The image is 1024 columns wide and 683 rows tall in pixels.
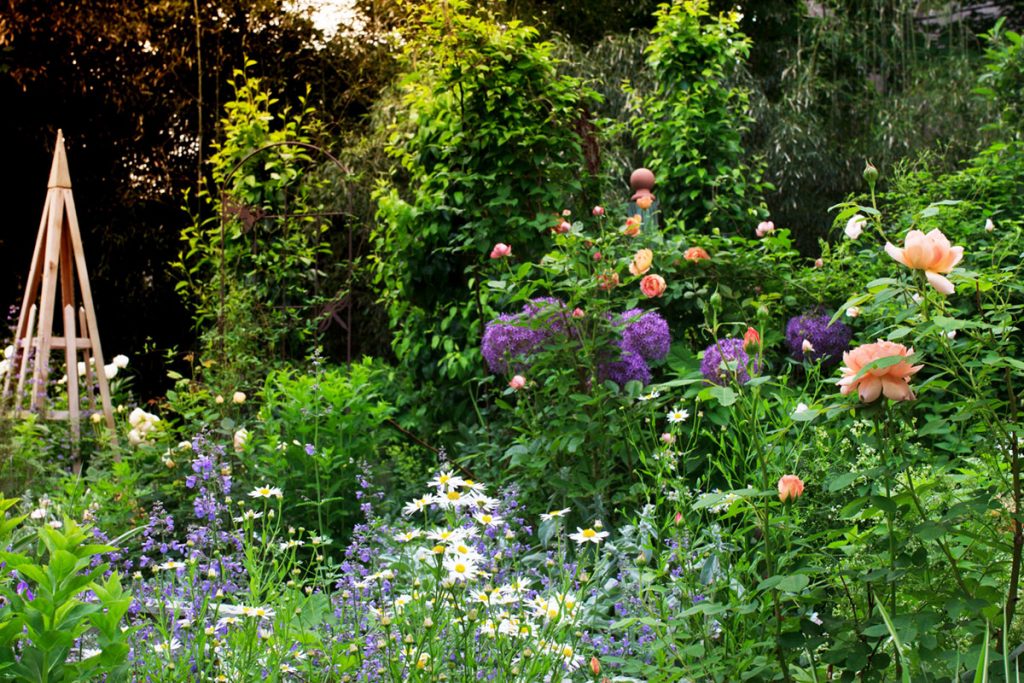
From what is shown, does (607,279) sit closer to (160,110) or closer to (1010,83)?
(1010,83)

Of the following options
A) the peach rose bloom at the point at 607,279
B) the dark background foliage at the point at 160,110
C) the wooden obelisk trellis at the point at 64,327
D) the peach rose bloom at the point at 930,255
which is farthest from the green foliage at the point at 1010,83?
the wooden obelisk trellis at the point at 64,327

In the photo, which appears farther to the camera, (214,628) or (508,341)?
(508,341)

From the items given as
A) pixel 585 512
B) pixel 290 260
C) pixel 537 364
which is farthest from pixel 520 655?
pixel 290 260

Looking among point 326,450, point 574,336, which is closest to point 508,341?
point 574,336

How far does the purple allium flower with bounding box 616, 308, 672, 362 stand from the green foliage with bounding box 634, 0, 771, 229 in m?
2.16

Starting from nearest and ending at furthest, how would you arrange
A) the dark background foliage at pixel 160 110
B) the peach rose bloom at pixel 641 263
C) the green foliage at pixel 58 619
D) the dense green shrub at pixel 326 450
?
the green foliage at pixel 58 619
the peach rose bloom at pixel 641 263
the dense green shrub at pixel 326 450
the dark background foliage at pixel 160 110

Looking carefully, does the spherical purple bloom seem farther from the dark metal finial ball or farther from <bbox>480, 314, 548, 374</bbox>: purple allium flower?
the dark metal finial ball

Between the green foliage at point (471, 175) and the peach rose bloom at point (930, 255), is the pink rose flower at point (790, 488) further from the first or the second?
the green foliage at point (471, 175)

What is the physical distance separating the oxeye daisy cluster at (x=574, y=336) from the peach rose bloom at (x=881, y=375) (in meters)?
1.60

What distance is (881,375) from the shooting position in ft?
4.46

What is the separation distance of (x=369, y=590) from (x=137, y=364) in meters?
6.87

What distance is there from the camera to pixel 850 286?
396 centimetres

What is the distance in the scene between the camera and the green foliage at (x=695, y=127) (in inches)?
207

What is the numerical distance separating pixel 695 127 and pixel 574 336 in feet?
8.70
